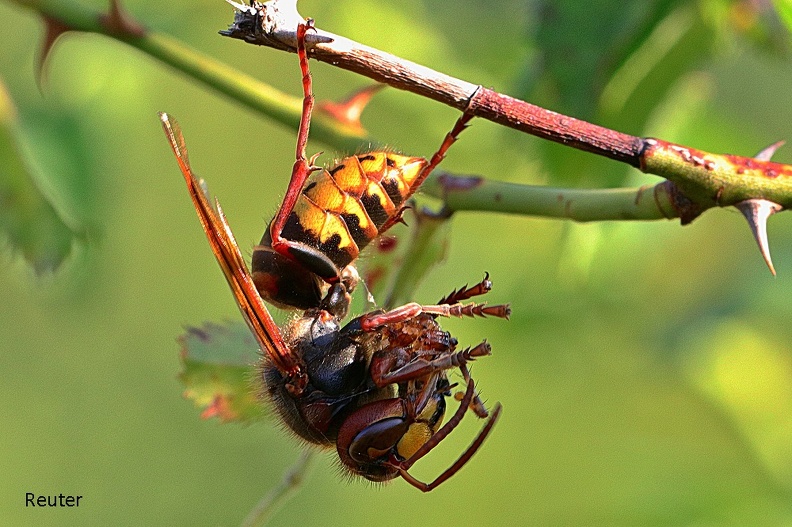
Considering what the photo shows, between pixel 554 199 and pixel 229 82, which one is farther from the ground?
pixel 229 82

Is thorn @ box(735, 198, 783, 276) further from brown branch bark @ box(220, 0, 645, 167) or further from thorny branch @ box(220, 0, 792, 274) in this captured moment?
brown branch bark @ box(220, 0, 645, 167)

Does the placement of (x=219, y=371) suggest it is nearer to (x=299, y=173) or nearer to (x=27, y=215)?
(x=27, y=215)

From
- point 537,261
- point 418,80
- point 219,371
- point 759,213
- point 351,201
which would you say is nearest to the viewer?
point 418,80

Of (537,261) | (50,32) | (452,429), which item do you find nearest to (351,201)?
(452,429)

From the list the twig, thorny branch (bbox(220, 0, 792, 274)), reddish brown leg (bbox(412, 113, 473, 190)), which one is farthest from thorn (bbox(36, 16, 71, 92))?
the twig

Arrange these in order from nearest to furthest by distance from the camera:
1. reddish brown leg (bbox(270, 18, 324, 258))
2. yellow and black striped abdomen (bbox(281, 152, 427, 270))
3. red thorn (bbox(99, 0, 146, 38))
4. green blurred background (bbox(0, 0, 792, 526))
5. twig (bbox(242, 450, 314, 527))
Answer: reddish brown leg (bbox(270, 18, 324, 258)), yellow and black striped abdomen (bbox(281, 152, 427, 270)), red thorn (bbox(99, 0, 146, 38)), twig (bbox(242, 450, 314, 527)), green blurred background (bbox(0, 0, 792, 526))
